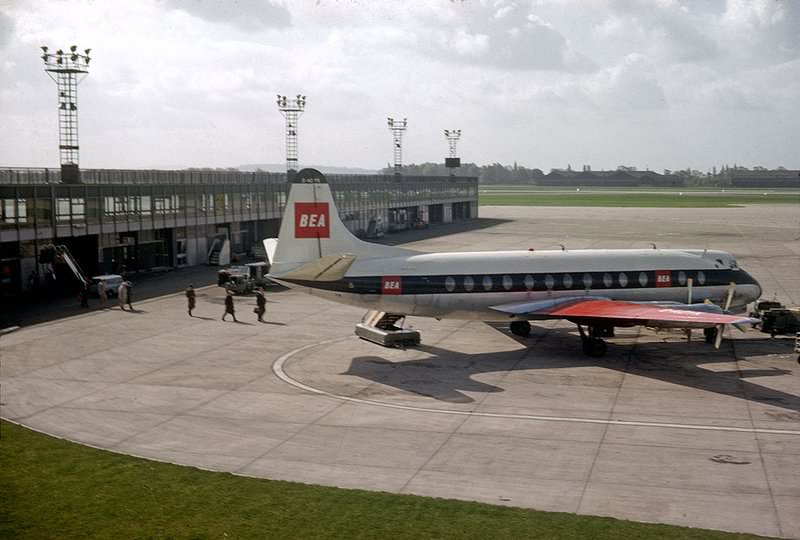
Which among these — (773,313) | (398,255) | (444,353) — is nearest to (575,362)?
(444,353)

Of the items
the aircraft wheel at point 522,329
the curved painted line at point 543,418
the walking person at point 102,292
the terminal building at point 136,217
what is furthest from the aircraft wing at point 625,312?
the terminal building at point 136,217

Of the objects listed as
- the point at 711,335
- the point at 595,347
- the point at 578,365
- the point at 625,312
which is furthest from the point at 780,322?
the point at 578,365

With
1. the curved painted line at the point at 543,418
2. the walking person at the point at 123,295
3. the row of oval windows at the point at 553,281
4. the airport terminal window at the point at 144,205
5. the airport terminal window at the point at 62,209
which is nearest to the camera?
the curved painted line at the point at 543,418

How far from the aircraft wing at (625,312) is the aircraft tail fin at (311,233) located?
6.68m

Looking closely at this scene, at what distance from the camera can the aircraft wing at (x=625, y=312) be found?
3172 cm

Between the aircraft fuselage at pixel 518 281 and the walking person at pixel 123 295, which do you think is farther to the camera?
the walking person at pixel 123 295

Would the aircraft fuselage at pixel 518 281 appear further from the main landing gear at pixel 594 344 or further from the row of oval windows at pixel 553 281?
the main landing gear at pixel 594 344

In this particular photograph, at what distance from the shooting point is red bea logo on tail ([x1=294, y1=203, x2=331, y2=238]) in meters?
36.2

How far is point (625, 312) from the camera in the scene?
34.1 m

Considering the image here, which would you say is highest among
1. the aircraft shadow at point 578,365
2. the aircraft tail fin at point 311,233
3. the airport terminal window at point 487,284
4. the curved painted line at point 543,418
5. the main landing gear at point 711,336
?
the aircraft tail fin at point 311,233

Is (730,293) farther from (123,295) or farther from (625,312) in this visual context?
(123,295)

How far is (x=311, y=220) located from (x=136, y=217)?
2879 cm

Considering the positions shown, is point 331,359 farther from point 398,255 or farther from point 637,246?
point 637,246

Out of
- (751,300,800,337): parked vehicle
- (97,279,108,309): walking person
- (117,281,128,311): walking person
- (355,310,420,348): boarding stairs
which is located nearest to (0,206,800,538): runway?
(355,310,420,348): boarding stairs
